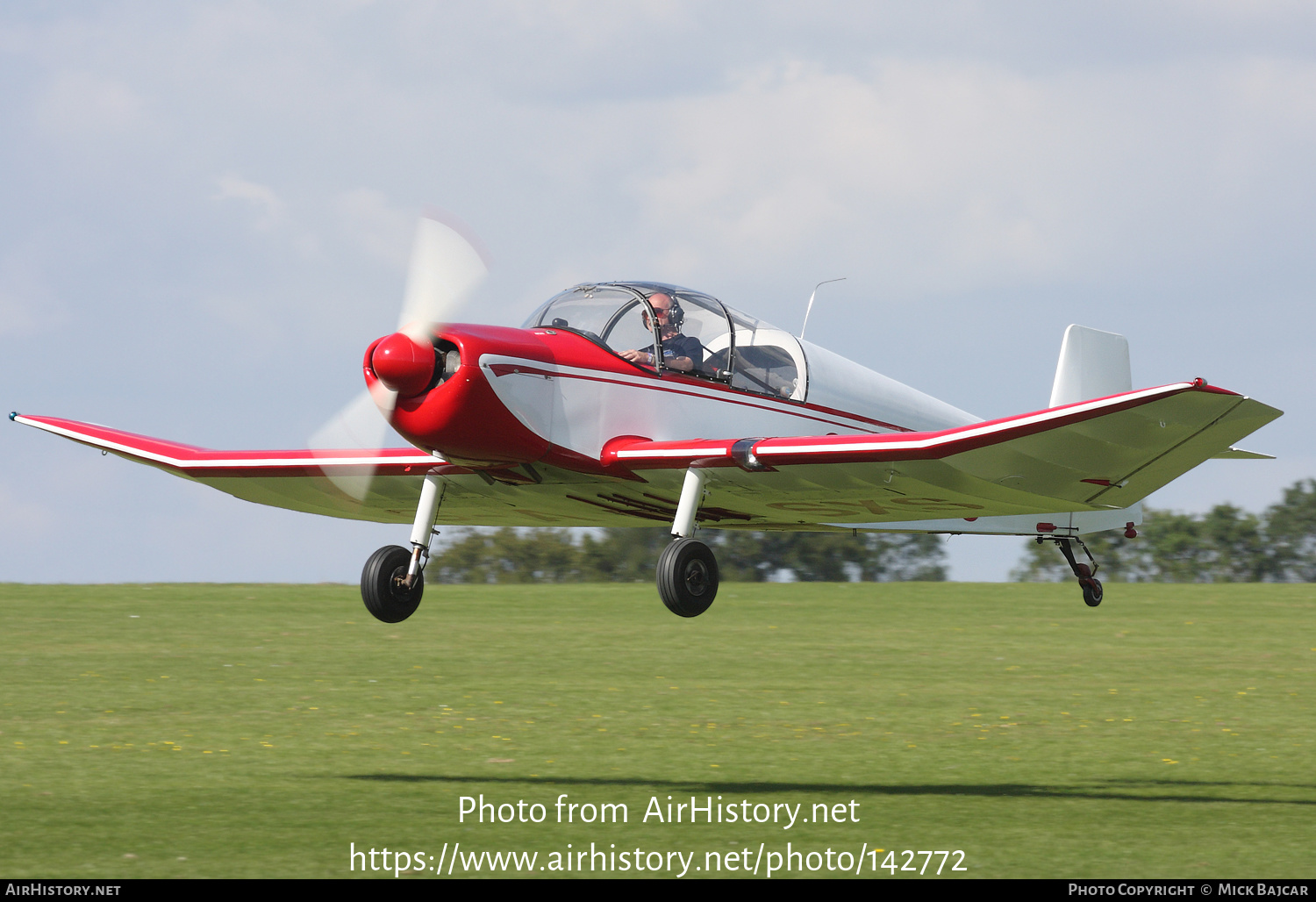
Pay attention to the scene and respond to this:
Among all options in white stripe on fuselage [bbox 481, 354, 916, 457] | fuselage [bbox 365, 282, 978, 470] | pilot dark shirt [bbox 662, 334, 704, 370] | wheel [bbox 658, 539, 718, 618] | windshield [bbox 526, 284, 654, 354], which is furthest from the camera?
pilot dark shirt [bbox 662, 334, 704, 370]

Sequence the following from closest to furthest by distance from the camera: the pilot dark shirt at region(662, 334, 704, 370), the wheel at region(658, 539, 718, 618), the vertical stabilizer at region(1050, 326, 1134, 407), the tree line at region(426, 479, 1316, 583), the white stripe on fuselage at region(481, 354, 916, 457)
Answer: the wheel at region(658, 539, 718, 618) → the white stripe on fuselage at region(481, 354, 916, 457) → the pilot dark shirt at region(662, 334, 704, 370) → the vertical stabilizer at region(1050, 326, 1134, 407) → the tree line at region(426, 479, 1316, 583)

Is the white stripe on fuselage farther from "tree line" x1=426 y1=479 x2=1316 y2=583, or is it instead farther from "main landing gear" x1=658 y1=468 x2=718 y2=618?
"tree line" x1=426 y1=479 x2=1316 y2=583

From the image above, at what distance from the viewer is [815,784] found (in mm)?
15055

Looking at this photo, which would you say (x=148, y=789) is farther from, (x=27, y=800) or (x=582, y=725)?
(x=582, y=725)

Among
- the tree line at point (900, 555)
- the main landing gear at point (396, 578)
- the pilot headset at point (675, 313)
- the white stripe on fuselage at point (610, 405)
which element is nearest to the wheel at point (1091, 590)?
the white stripe on fuselage at point (610, 405)

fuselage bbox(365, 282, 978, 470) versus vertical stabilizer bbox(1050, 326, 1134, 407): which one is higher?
vertical stabilizer bbox(1050, 326, 1134, 407)

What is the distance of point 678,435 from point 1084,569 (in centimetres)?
826

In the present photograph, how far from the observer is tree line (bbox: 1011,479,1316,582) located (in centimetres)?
6825

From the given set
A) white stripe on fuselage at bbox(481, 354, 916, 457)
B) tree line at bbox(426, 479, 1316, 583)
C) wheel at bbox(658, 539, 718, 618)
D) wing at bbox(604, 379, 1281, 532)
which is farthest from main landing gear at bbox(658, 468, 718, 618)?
tree line at bbox(426, 479, 1316, 583)

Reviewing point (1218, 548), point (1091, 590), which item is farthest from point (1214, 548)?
point (1091, 590)

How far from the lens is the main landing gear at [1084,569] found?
17.8 meters

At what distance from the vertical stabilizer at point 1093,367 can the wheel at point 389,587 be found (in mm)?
9393

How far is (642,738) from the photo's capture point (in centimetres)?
1858
